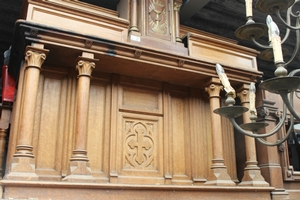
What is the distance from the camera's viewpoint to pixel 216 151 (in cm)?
497

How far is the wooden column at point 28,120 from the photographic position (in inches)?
147

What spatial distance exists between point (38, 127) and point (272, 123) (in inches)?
143

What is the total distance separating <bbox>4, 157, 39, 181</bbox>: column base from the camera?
12.0ft

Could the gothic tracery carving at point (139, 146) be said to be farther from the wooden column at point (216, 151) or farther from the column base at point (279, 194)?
the column base at point (279, 194)

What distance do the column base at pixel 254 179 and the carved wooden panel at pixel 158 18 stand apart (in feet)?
7.62

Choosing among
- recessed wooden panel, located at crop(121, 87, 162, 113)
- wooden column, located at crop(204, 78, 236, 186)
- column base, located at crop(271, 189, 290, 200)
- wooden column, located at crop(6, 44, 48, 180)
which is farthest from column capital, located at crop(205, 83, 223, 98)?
wooden column, located at crop(6, 44, 48, 180)

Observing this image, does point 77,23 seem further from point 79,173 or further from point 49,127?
point 79,173

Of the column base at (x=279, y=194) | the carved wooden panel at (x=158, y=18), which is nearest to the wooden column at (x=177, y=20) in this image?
the carved wooden panel at (x=158, y=18)

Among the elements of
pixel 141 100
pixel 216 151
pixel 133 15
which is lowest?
pixel 216 151

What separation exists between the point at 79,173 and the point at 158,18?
8.66ft

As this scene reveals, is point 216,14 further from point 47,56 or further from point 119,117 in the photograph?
point 47,56

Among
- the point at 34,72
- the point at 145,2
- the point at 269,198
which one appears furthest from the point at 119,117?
the point at 269,198

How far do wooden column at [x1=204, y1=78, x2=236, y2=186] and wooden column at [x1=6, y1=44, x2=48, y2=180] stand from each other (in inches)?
A: 94.7

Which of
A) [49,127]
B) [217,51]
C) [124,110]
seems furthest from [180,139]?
[49,127]
